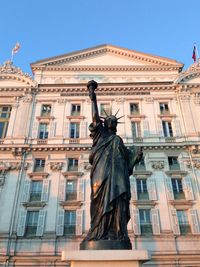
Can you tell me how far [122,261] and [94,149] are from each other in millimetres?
2786

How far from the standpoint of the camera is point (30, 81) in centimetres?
2988

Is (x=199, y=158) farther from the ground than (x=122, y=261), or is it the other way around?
(x=199, y=158)

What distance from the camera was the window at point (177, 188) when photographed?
22672 mm

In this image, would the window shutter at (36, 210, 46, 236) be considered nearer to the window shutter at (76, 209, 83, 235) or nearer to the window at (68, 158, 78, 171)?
the window shutter at (76, 209, 83, 235)

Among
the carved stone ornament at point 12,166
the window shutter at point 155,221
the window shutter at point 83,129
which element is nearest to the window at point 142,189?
the window shutter at point 155,221

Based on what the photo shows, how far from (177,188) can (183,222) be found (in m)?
2.96

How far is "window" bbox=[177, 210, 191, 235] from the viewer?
68.7 feet

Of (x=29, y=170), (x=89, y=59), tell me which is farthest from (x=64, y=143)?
(x=89, y=59)

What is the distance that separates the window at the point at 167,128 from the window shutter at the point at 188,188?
5094mm

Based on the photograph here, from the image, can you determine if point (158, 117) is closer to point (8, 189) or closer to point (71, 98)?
point (71, 98)

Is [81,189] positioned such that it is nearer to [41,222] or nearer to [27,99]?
[41,222]

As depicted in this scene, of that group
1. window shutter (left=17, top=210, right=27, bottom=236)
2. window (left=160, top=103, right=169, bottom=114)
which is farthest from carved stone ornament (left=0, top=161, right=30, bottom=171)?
window (left=160, top=103, right=169, bottom=114)

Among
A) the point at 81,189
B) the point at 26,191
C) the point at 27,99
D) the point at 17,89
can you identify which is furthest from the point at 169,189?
the point at 17,89

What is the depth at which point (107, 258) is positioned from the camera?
4406 mm
